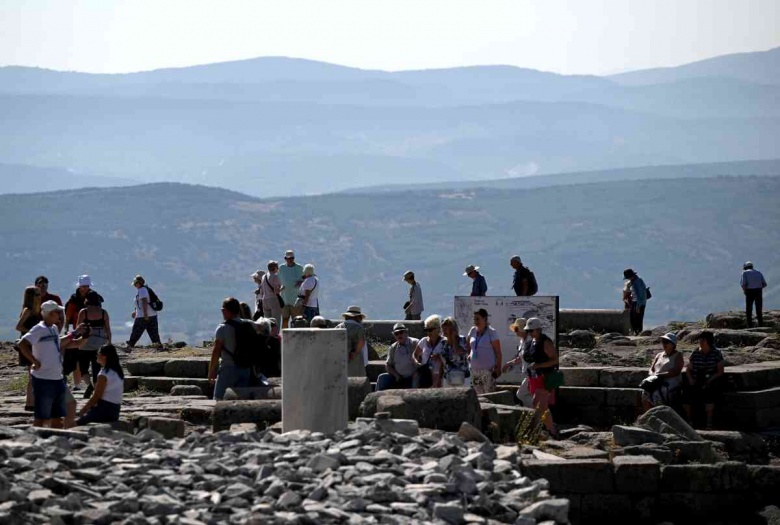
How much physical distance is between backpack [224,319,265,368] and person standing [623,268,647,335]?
13.4m

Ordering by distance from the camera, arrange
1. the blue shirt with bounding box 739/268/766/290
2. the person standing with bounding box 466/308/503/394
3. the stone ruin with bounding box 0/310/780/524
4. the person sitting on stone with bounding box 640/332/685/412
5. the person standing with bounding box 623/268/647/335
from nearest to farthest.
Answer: the stone ruin with bounding box 0/310/780/524
the person standing with bounding box 466/308/503/394
the person sitting on stone with bounding box 640/332/685/412
the person standing with bounding box 623/268/647/335
the blue shirt with bounding box 739/268/766/290

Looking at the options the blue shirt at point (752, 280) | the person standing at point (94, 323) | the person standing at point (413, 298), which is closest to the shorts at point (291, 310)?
the person standing at point (413, 298)

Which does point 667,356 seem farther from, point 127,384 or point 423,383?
point 127,384

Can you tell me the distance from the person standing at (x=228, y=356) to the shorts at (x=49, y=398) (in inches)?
71.4

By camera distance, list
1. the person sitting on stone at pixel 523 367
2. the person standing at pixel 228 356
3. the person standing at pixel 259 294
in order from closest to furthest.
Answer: the person standing at pixel 228 356, the person sitting on stone at pixel 523 367, the person standing at pixel 259 294

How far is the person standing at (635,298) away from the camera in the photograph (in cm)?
2950

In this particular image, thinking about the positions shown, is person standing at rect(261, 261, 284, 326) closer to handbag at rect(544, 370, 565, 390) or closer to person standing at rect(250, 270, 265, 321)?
person standing at rect(250, 270, 265, 321)

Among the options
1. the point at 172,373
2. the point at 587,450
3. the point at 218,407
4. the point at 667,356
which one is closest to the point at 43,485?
the point at 218,407

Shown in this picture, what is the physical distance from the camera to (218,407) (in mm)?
15398

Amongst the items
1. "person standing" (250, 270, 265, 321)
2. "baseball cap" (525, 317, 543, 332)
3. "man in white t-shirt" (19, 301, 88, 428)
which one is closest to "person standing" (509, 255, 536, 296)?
"person standing" (250, 270, 265, 321)

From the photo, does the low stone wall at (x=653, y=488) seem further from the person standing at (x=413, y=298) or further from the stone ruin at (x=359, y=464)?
the person standing at (x=413, y=298)

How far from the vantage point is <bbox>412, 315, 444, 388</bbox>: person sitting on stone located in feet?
58.4

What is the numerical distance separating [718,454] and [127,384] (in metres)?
9.08

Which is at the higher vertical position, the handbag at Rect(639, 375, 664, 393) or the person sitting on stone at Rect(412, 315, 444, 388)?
the person sitting on stone at Rect(412, 315, 444, 388)
